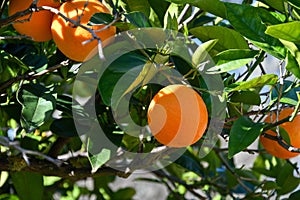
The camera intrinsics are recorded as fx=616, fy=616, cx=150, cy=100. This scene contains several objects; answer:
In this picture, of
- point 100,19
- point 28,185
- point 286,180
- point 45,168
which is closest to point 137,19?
point 100,19

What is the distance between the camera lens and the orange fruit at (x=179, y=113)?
2.28 ft

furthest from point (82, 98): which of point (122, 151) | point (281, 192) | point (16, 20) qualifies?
point (281, 192)

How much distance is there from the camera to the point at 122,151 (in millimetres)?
984

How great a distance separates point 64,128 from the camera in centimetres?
96

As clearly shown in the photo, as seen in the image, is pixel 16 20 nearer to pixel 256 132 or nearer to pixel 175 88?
pixel 175 88

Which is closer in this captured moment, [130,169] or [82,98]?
[130,169]

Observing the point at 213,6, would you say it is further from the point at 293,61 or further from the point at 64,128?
the point at 64,128

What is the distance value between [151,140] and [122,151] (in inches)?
2.1

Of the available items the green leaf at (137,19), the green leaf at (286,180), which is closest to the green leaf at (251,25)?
the green leaf at (137,19)

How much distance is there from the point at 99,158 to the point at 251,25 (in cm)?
25

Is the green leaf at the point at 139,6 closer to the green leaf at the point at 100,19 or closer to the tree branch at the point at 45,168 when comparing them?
the green leaf at the point at 100,19

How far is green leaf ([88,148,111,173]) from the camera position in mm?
774

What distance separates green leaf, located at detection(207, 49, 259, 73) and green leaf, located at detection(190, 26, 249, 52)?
52mm

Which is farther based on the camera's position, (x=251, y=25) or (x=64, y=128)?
(x=64, y=128)
